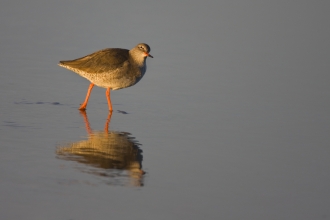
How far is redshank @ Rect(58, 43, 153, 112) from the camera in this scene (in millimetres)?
13047

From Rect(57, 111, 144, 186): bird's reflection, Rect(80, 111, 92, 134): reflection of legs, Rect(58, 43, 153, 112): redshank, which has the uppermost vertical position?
Rect(58, 43, 153, 112): redshank

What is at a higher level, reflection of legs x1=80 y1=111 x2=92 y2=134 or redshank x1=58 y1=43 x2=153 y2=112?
redshank x1=58 y1=43 x2=153 y2=112

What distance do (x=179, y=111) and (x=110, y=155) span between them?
10.9 feet

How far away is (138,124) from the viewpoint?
36.8 feet

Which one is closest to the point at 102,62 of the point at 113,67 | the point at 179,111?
the point at 113,67

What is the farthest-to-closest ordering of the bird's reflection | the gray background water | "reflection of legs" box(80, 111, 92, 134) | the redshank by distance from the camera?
1. the redshank
2. "reflection of legs" box(80, 111, 92, 134)
3. the bird's reflection
4. the gray background water

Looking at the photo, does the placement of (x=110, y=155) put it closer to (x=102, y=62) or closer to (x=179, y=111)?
(x=179, y=111)

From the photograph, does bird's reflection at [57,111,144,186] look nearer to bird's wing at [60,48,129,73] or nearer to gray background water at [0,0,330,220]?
gray background water at [0,0,330,220]

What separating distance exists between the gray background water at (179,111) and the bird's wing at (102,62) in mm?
596

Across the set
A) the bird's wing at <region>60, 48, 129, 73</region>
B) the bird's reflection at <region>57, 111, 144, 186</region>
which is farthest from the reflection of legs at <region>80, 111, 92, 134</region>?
the bird's wing at <region>60, 48, 129, 73</region>

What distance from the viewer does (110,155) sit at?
30.0ft

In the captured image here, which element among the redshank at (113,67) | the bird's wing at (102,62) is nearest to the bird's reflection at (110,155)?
the redshank at (113,67)

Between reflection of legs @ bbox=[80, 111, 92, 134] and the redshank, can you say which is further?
the redshank

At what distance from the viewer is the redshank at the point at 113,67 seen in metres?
13.0
